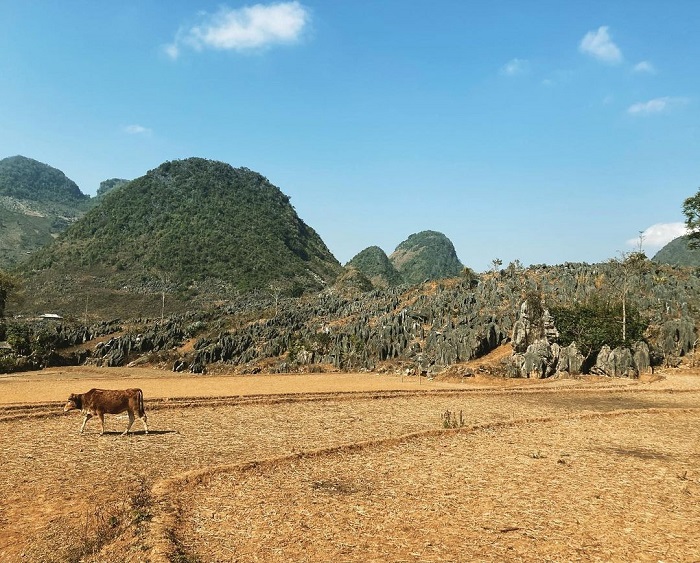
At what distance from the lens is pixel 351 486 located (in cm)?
1202

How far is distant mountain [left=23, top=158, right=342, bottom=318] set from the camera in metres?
132

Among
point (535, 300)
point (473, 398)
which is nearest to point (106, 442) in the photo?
point (473, 398)

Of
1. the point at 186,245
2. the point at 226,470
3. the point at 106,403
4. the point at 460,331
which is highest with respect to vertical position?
the point at 186,245

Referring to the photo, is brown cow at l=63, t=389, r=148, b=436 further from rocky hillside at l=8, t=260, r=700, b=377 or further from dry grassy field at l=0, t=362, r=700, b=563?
rocky hillside at l=8, t=260, r=700, b=377

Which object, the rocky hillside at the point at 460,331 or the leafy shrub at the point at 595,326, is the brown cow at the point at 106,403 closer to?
the rocky hillside at the point at 460,331

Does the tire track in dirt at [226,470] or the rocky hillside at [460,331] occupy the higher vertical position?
the rocky hillside at [460,331]

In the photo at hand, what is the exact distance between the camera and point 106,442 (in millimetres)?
16297

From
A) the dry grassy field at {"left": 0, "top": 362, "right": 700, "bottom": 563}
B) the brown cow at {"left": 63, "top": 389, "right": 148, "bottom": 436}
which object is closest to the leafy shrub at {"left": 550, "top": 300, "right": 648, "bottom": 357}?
the dry grassy field at {"left": 0, "top": 362, "right": 700, "bottom": 563}

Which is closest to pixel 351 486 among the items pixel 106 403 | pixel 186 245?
pixel 106 403

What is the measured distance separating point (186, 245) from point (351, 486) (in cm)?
14682

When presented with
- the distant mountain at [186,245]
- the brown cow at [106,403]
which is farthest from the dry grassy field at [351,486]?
the distant mountain at [186,245]

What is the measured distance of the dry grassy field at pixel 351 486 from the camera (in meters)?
8.41

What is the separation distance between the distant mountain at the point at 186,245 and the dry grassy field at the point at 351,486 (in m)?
101

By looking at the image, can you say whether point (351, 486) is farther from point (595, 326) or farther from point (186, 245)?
point (186, 245)
